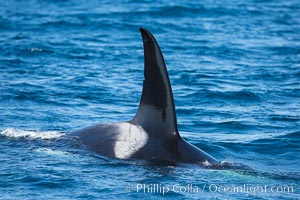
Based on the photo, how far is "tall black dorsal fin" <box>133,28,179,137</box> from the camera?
33.1ft

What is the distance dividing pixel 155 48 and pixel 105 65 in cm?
1006

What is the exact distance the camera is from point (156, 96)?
33.9 ft

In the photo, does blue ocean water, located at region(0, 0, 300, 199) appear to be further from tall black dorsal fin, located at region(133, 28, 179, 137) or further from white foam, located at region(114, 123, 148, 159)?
tall black dorsal fin, located at region(133, 28, 179, 137)

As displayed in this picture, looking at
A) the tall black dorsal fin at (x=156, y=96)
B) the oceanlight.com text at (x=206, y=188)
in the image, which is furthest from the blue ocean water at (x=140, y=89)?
the tall black dorsal fin at (x=156, y=96)

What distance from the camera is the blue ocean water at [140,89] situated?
9969 mm

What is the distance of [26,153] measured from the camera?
11000 millimetres

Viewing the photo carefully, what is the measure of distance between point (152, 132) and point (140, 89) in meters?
7.16

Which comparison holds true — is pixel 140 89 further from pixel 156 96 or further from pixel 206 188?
pixel 206 188

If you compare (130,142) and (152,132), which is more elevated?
(152,132)

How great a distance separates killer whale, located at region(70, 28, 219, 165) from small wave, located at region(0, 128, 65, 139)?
3.66 feet

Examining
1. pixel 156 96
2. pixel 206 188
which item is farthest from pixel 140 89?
pixel 206 188

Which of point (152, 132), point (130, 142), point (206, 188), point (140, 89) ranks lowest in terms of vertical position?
point (140, 89)

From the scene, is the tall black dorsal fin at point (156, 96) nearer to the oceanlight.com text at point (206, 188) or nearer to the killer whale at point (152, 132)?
the killer whale at point (152, 132)

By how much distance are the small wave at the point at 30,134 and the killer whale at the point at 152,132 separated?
112cm
